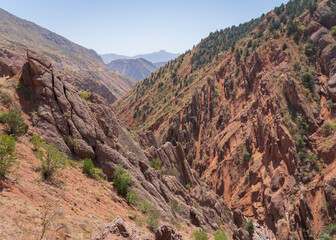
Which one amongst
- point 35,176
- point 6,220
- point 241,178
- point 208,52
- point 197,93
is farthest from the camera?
point 208,52

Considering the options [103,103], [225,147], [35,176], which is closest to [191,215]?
[103,103]

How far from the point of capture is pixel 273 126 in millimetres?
46031

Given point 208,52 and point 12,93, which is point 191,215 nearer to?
point 12,93

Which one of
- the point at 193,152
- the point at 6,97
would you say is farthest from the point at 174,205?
the point at 193,152

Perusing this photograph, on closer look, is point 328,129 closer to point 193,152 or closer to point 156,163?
point 193,152

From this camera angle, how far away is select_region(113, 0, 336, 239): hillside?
122 feet

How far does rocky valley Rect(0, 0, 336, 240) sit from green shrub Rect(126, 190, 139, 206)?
0.33ft

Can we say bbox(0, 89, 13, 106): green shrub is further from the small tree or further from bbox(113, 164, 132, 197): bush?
bbox(113, 164, 132, 197): bush

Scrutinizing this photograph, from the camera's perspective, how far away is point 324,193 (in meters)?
34.4

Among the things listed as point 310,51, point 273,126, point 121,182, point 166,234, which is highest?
point 310,51

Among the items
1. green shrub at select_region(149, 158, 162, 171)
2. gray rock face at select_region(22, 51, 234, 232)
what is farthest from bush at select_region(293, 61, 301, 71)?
gray rock face at select_region(22, 51, 234, 232)

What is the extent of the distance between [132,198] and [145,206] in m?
1.30

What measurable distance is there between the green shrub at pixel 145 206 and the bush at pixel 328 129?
131ft

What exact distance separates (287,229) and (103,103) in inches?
1340
